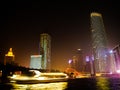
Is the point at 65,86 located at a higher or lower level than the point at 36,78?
lower

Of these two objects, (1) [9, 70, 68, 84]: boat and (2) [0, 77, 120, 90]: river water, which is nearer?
(2) [0, 77, 120, 90]: river water

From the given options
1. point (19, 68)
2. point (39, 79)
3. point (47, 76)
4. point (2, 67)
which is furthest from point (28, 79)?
point (19, 68)

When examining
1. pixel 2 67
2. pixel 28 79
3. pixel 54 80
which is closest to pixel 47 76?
pixel 54 80

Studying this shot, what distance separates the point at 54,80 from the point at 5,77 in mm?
34068

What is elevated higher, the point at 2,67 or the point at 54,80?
the point at 2,67

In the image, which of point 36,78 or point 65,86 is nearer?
point 65,86

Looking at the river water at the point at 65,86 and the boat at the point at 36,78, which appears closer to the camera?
the river water at the point at 65,86

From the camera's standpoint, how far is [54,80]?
102m

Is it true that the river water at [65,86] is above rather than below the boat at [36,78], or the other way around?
below

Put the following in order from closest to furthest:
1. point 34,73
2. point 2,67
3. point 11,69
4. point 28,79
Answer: point 28,79 < point 34,73 < point 2,67 < point 11,69

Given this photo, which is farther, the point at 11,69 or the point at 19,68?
the point at 19,68

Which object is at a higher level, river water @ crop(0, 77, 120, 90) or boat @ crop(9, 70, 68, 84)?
boat @ crop(9, 70, 68, 84)

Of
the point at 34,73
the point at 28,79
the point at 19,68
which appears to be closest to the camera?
the point at 28,79

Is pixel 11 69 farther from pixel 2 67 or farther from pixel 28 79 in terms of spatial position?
pixel 28 79
